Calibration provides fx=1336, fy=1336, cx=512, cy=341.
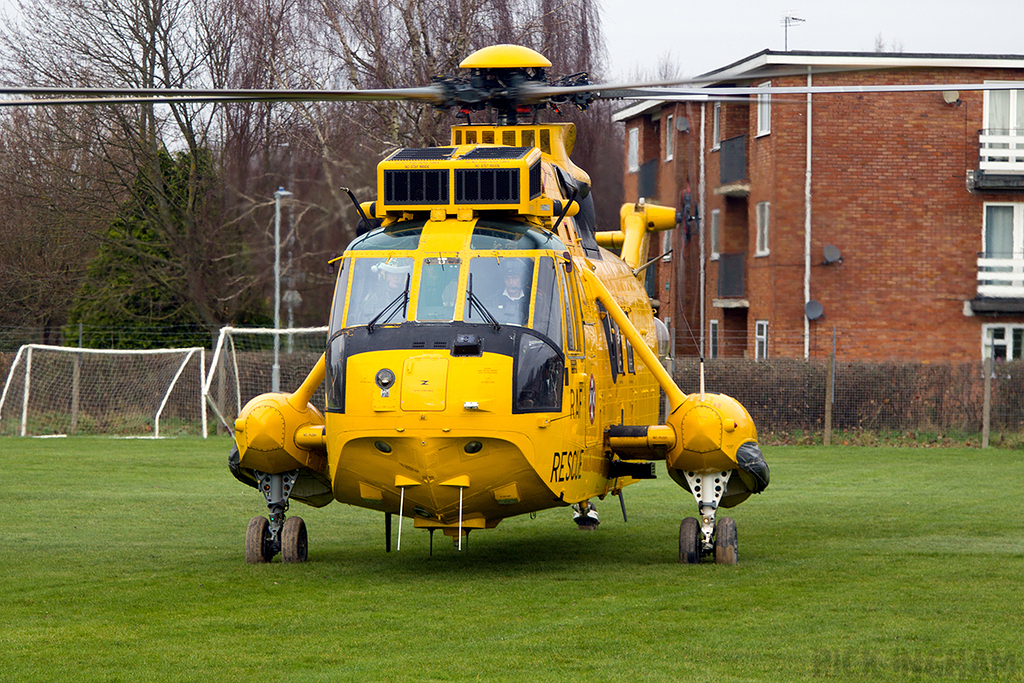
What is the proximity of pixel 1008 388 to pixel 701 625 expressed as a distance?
61.3 feet

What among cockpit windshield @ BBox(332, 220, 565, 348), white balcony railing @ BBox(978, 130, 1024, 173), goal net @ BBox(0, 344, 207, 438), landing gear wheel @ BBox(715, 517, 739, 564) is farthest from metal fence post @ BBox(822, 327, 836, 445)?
cockpit windshield @ BBox(332, 220, 565, 348)

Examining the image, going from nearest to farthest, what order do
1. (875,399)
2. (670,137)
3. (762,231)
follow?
(875,399)
(762,231)
(670,137)

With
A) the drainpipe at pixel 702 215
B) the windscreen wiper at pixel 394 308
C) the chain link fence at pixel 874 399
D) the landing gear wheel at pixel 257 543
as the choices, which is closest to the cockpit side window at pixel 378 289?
the windscreen wiper at pixel 394 308

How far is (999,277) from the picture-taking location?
102ft

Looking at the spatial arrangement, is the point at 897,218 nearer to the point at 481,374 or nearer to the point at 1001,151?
the point at 1001,151

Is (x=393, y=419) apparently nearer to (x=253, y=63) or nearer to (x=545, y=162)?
(x=545, y=162)

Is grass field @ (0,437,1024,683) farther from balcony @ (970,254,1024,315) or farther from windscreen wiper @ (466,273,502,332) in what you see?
balcony @ (970,254,1024,315)

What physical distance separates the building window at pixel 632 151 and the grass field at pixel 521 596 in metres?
26.4

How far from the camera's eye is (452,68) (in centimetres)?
2961

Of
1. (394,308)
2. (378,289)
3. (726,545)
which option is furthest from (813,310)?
(394,308)

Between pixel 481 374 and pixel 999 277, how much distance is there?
24.2 metres

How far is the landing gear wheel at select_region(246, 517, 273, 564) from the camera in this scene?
1168 centimetres

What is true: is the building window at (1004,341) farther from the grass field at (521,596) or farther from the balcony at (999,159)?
the grass field at (521,596)

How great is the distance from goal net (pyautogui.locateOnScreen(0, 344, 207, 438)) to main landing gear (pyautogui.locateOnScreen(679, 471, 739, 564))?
17307 millimetres
